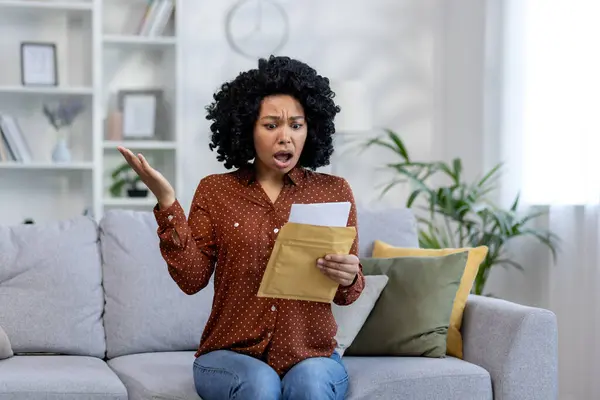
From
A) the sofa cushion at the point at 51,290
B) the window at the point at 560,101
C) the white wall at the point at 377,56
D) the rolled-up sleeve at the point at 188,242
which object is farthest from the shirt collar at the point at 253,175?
the white wall at the point at 377,56

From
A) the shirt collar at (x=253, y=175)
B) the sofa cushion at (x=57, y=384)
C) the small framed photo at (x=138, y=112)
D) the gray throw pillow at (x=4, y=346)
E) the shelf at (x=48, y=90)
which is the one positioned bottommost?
the sofa cushion at (x=57, y=384)

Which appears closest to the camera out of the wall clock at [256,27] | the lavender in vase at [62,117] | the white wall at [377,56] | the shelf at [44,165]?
the shelf at [44,165]

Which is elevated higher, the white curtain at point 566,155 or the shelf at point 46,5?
the shelf at point 46,5

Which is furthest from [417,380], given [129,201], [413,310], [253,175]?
[129,201]

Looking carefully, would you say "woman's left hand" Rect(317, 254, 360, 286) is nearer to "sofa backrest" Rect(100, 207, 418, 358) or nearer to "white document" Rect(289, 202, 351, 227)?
"white document" Rect(289, 202, 351, 227)

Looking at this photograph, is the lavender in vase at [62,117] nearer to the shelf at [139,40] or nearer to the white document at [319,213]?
the shelf at [139,40]

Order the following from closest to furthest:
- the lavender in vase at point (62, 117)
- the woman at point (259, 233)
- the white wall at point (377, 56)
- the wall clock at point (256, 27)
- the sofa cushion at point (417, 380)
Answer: the woman at point (259, 233) → the sofa cushion at point (417, 380) → the lavender in vase at point (62, 117) → the wall clock at point (256, 27) → the white wall at point (377, 56)

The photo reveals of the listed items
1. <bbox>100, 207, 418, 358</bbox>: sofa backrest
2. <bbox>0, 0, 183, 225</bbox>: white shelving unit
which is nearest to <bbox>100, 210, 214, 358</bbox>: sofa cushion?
<bbox>100, 207, 418, 358</bbox>: sofa backrest

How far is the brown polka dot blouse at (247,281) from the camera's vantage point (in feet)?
7.18

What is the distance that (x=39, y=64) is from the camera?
4.68m

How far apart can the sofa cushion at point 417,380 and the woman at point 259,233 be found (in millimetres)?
154

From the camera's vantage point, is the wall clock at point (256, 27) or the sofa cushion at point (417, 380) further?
the wall clock at point (256, 27)

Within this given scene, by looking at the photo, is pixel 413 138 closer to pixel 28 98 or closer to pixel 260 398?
pixel 28 98

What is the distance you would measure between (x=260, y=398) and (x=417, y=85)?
345 centimetres
